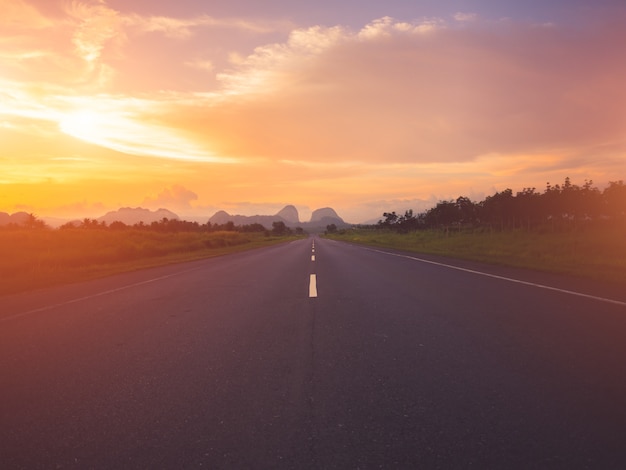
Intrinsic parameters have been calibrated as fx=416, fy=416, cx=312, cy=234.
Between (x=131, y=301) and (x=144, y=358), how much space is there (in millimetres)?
4839

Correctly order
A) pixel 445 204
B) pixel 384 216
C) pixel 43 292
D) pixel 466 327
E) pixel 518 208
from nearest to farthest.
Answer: pixel 466 327 → pixel 43 292 → pixel 518 208 → pixel 445 204 → pixel 384 216

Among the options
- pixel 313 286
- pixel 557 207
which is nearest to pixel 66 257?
pixel 313 286

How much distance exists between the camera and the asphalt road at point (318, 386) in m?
2.85

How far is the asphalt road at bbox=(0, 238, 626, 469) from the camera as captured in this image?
9.35 ft

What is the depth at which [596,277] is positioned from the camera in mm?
12812

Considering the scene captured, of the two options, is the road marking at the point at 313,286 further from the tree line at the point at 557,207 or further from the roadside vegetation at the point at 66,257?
the tree line at the point at 557,207

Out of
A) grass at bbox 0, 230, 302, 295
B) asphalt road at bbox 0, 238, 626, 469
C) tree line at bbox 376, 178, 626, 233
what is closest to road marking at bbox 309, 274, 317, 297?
asphalt road at bbox 0, 238, 626, 469

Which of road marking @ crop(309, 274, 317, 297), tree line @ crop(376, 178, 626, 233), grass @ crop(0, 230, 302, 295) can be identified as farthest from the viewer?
tree line @ crop(376, 178, 626, 233)

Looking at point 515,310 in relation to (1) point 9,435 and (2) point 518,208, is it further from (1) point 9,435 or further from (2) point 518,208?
(2) point 518,208

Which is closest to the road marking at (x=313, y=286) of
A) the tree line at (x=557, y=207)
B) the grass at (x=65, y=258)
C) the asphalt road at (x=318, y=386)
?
the asphalt road at (x=318, y=386)

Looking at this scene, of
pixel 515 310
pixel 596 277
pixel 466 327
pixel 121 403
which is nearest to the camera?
pixel 121 403

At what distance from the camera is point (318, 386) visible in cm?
407

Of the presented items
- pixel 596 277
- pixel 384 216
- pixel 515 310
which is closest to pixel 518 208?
pixel 596 277

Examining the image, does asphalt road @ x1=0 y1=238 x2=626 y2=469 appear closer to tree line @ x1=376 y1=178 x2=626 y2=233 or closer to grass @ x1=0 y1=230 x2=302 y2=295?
grass @ x1=0 y1=230 x2=302 y2=295
